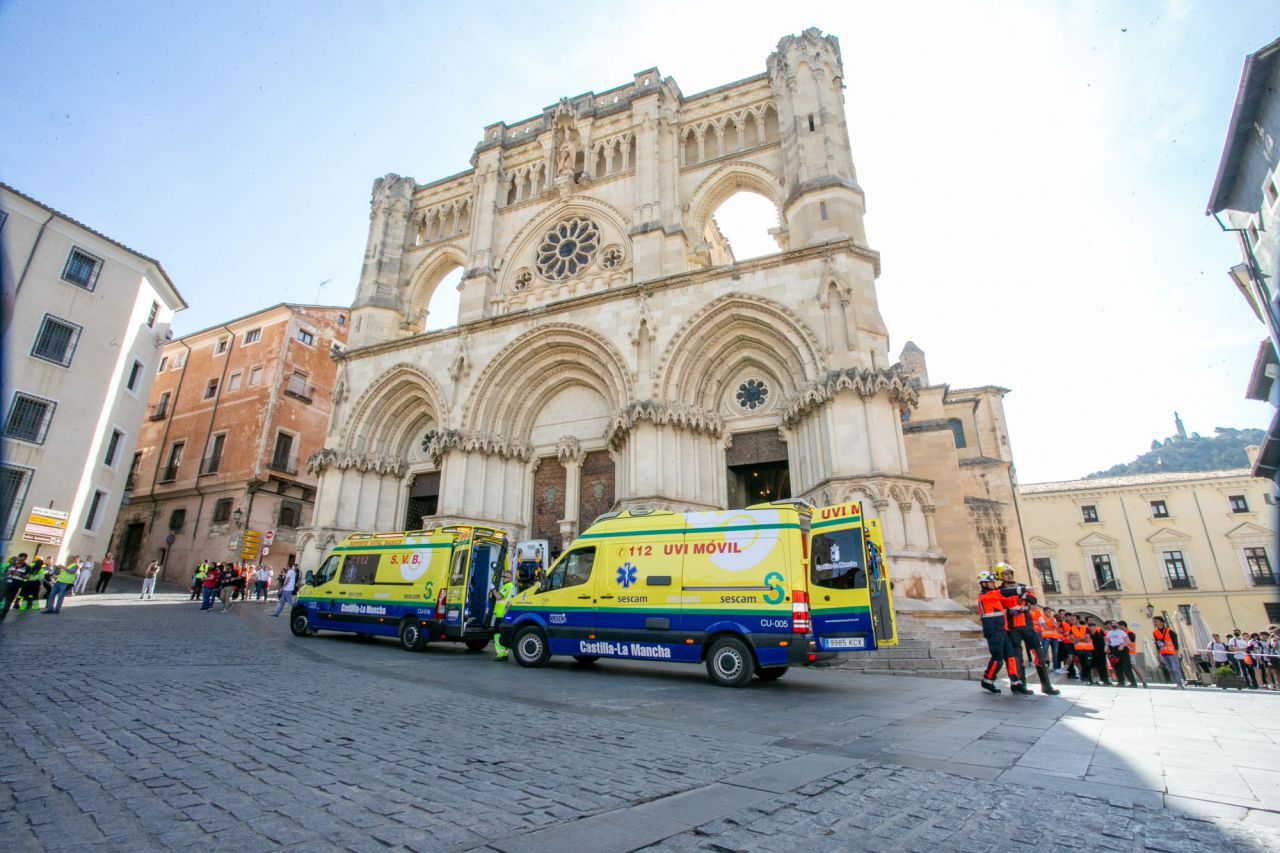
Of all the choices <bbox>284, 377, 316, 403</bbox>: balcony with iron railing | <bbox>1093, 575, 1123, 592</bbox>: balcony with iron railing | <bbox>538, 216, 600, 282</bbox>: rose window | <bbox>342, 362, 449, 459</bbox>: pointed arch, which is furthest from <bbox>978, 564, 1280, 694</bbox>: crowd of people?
<bbox>284, 377, 316, 403</bbox>: balcony with iron railing

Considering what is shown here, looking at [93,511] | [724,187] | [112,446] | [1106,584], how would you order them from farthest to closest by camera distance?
[1106,584], [112,446], [93,511], [724,187]

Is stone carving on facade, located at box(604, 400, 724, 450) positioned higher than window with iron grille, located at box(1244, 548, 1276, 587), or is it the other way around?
stone carving on facade, located at box(604, 400, 724, 450)

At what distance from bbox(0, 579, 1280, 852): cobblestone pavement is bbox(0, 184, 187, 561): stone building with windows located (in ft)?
55.9

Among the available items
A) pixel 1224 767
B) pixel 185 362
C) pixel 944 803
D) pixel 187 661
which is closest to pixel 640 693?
pixel 944 803

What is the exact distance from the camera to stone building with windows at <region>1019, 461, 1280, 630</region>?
32.1 metres

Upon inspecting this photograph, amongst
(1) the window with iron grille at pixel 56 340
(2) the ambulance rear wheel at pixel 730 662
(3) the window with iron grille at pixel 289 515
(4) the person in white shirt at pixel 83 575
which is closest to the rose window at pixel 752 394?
(2) the ambulance rear wheel at pixel 730 662

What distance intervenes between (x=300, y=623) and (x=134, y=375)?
56.9ft

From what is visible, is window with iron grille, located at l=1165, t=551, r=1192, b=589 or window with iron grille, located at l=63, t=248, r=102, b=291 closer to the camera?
window with iron grille, located at l=63, t=248, r=102, b=291

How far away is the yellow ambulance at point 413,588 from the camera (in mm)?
12258

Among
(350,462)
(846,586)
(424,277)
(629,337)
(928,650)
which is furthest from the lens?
(424,277)

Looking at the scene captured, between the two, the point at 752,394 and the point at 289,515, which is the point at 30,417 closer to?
the point at 289,515

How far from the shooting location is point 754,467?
1773 cm

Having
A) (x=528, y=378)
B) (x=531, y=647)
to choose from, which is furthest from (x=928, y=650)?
(x=528, y=378)

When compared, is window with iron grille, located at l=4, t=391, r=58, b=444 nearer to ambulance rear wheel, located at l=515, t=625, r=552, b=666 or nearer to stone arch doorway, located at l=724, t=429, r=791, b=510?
ambulance rear wheel, located at l=515, t=625, r=552, b=666
